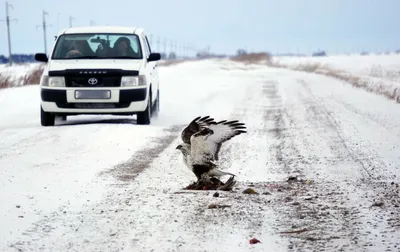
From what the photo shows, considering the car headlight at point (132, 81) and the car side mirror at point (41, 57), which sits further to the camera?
the car side mirror at point (41, 57)

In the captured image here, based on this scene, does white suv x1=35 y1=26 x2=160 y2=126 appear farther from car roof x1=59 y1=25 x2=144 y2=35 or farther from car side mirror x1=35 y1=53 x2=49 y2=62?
car roof x1=59 y1=25 x2=144 y2=35

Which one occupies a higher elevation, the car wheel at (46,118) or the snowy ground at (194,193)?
the snowy ground at (194,193)

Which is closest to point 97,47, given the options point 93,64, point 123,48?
point 123,48

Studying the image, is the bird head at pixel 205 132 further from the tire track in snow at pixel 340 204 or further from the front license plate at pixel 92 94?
the front license plate at pixel 92 94

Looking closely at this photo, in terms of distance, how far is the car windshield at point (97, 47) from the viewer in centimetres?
1341

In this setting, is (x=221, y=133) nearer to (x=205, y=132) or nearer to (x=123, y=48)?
(x=205, y=132)

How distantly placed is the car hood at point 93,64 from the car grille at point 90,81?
19 cm

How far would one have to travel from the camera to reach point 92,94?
12664 millimetres

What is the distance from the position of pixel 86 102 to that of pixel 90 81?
39 cm

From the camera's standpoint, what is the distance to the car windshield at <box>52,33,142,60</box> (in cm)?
1341

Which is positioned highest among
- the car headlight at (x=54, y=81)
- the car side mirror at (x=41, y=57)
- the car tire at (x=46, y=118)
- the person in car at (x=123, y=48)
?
the person in car at (x=123, y=48)

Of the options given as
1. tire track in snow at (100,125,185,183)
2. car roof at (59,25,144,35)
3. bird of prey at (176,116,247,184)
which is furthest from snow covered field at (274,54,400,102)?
bird of prey at (176,116,247,184)

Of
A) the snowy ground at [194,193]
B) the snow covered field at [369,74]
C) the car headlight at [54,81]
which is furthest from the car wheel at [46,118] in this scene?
the snow covered field at [369,74]

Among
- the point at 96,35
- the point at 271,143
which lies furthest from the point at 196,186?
the point at 96,35
